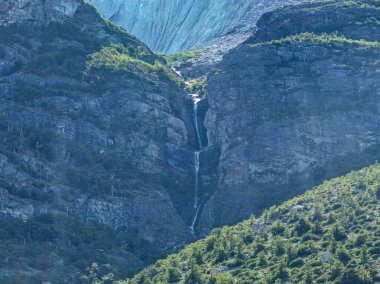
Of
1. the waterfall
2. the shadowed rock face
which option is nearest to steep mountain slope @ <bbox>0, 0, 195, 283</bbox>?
the shadowed rock face

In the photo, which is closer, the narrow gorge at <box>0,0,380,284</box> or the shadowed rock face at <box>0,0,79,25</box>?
the narrow gorge at <box>0,0,380,284</box>

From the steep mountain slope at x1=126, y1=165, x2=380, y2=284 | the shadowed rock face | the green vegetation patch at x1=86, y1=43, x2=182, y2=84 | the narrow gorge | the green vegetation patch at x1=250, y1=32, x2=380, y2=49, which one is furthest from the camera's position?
the green vegetation patch at x1=250, y1=32, x2=380, y2=49

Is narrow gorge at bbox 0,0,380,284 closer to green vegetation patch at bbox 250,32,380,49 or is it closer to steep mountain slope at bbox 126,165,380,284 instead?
green vegetation patch at bbox 250,32,380,49

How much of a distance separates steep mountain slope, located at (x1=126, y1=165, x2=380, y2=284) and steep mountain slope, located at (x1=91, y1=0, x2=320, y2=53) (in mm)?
52584

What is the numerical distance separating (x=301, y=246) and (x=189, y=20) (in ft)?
336

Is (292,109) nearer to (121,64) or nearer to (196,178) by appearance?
(196,178)

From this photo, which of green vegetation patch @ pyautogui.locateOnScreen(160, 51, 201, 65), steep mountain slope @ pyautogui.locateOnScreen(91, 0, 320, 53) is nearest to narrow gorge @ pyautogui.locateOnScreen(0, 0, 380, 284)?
green vegetation patch @ pyautogui.locateOnScreen(160, 51, 201, 65)

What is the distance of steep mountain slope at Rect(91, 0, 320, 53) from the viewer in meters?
147

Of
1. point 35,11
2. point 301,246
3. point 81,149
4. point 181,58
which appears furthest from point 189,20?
point 301,246

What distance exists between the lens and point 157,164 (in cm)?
10294

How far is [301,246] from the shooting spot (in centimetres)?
7994

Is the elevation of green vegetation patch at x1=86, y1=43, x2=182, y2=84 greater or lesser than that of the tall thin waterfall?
greater

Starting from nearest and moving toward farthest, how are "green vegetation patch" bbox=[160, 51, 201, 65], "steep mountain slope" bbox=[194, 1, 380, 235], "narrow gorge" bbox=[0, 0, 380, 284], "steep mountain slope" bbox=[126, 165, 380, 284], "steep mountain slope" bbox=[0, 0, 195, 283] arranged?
"steep mountain slope" bbox=[126, 165, 380, 284], "steep mountain slope" bbox=[0, 0, 195, 283], "narrow gorge" bbox=[0, 0, 380, 284], "steep mountain slope" bbox=[194, 1, 380, 235], "green vegetation patch" bbox=[160, 51, 201, 65]

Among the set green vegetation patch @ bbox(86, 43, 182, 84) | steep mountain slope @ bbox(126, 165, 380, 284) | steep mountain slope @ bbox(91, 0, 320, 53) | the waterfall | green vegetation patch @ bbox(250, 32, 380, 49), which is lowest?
steep mountain slope @ bbox(126, 165, 380, 284)
